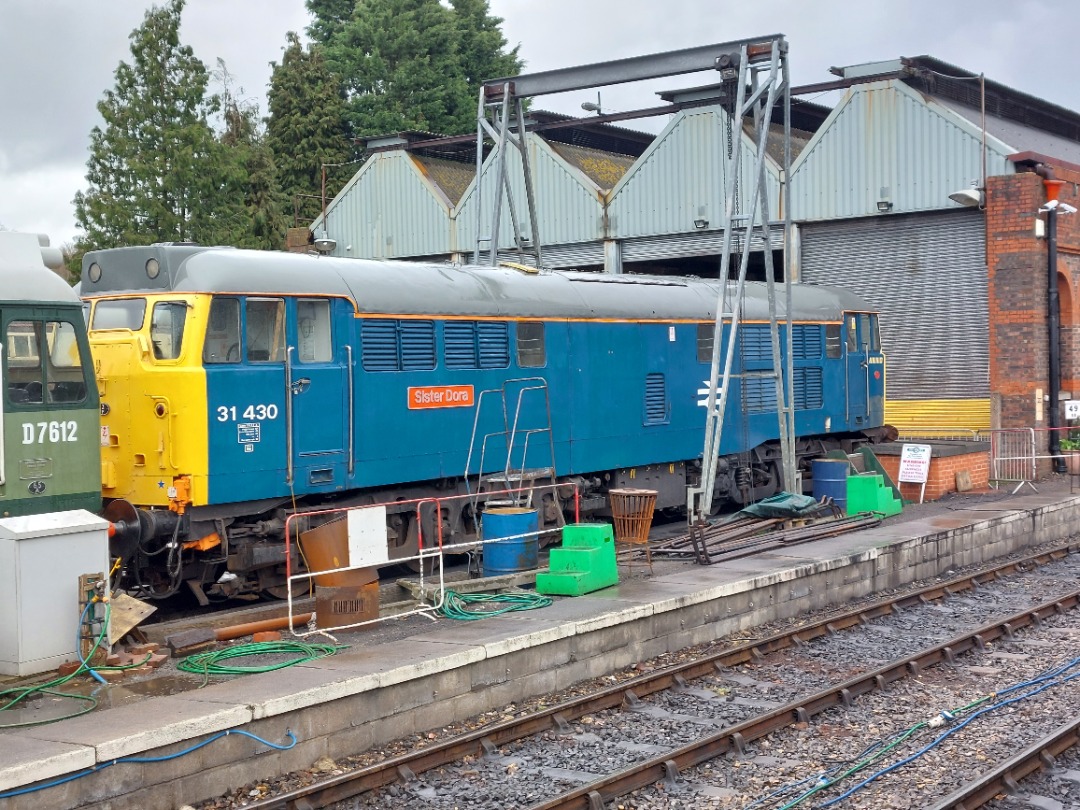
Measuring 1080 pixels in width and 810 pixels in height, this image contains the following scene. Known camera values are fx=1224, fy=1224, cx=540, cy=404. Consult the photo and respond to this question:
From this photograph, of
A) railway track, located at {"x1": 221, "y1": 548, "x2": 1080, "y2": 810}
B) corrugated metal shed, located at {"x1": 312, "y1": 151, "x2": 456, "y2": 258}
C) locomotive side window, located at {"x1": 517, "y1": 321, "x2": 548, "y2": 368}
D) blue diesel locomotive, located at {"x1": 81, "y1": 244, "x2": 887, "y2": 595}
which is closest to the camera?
railway track, located at {"x1": 221, "y1": 548, "x2": 1080, "y2": 810}

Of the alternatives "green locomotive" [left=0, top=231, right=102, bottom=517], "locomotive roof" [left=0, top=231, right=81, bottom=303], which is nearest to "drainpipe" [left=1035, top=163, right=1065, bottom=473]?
"green locomotive" [left=0, top=231, right=102, bottom=517]

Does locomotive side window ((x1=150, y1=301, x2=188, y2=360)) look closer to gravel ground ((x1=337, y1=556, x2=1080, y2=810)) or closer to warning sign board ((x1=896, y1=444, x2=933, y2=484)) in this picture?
gravel ground ((x1=337, y1=556, x2=1080, y2=810))

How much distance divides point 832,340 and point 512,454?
8.69 m

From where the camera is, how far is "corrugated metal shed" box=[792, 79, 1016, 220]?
79.9 feet

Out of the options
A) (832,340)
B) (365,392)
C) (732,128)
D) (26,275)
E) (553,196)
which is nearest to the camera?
(26,275)

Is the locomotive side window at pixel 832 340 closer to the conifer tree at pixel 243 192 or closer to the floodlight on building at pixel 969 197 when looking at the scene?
the floodlight on building at pixel 969 197

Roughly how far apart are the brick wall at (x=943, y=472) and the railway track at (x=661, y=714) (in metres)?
8.00

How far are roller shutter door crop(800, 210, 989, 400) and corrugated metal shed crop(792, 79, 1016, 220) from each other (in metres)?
0.56

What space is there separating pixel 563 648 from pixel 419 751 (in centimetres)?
241

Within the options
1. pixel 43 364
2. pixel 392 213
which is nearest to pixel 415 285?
pixel 43 364

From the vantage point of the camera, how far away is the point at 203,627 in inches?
433

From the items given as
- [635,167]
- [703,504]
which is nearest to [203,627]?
[703,504]

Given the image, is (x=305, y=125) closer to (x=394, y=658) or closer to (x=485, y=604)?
(x=485, y=604)

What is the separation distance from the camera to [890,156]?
82.3 feet
